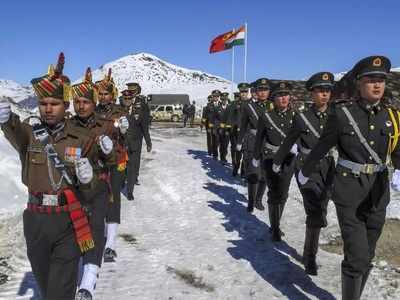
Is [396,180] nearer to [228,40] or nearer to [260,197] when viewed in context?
[260,197]

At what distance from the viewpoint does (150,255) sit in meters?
6.67

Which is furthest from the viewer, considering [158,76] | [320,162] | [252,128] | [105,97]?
[158,76]

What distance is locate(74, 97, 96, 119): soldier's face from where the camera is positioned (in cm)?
556

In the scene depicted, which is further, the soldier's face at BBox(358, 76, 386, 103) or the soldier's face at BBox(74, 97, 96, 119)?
the soldier's face at BBox(74, 97, 96, 119)

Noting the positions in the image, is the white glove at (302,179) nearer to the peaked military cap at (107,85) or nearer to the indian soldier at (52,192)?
the indian soldier at (52,192)

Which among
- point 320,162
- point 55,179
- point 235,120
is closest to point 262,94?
point 320,162

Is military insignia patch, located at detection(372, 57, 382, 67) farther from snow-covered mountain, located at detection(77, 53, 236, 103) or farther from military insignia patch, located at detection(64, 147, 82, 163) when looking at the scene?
snow-covered mountain, located at detection(77, 53, 236, 103)

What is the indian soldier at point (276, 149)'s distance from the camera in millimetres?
7023

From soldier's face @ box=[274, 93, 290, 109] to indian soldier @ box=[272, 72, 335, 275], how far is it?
1.29 metres

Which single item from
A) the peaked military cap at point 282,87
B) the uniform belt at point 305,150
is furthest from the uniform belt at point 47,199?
the peaked military cap at point 282,87

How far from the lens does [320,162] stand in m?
5.66

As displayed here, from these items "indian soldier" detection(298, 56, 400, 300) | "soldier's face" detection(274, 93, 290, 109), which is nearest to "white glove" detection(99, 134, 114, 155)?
"indian soldier" detection(298, 56, 400, 300)

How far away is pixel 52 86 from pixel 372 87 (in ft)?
8.76

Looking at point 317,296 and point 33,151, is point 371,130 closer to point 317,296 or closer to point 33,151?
point 317,296
